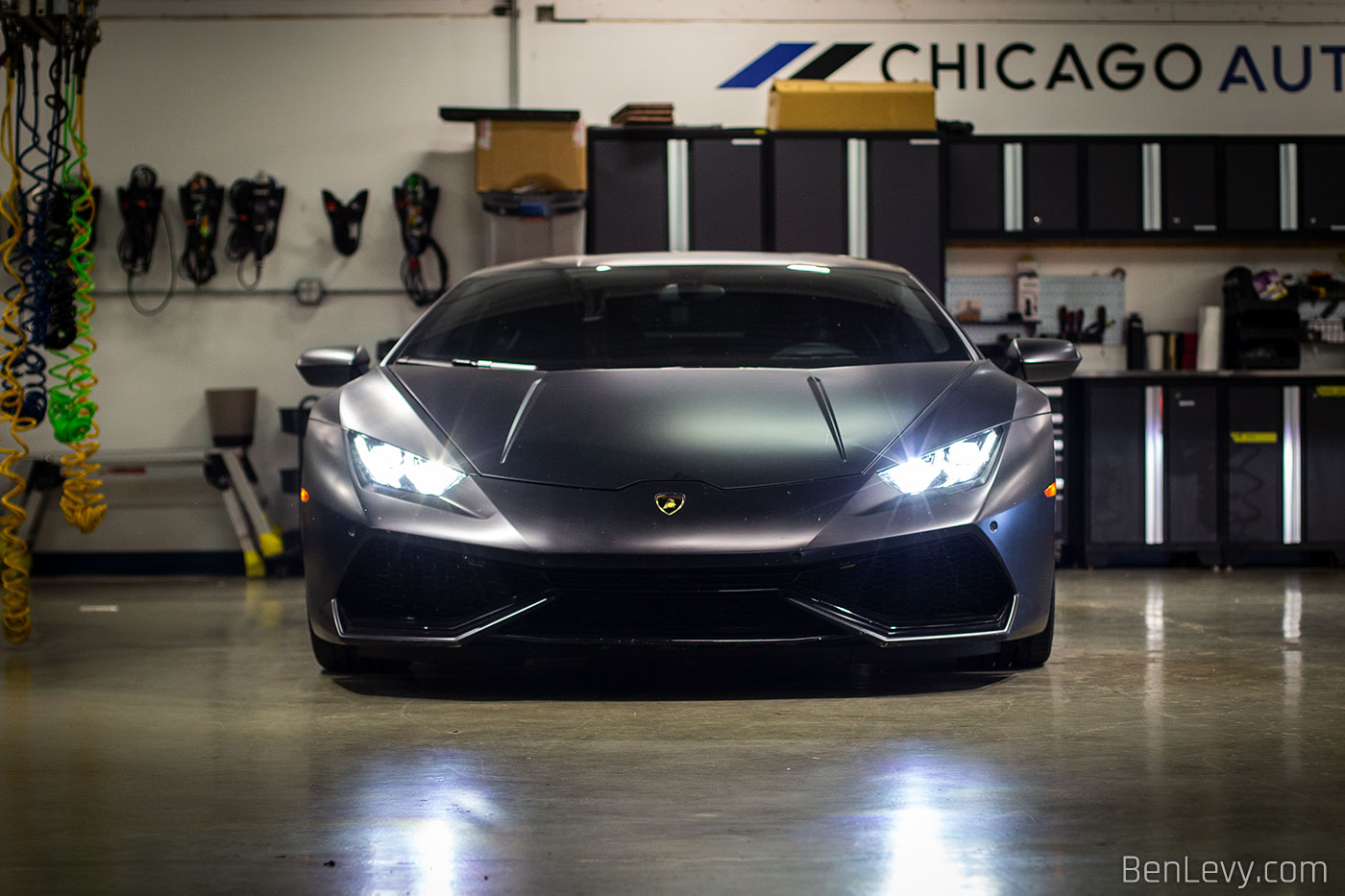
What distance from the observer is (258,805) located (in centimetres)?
216

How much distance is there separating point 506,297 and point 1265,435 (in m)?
5.15

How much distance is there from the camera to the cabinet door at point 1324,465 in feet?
24.3

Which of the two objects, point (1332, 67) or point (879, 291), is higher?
point (1332, 67)

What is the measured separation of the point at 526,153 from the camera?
7285 millimetres

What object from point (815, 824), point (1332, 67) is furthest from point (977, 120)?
point (815, 824)

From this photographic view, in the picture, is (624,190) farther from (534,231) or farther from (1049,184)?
(1049,184)

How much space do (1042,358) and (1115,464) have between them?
13.2 feet

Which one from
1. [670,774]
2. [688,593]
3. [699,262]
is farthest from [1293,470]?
[670,774]

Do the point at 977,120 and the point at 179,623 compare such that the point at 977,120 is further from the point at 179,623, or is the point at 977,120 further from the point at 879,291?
the point at 179,623

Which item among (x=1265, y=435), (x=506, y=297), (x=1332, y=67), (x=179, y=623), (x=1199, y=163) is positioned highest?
(x=1332, y=67)

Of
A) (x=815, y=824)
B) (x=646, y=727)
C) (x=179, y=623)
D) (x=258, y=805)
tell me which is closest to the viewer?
(x=815, y=824)

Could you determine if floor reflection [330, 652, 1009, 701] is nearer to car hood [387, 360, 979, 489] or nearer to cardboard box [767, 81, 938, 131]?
car hood [387, 360, 979, 489]

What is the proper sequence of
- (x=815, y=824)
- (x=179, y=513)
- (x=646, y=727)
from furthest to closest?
(x=179, y=513) < (x=646, y=727) < (x=815, y=824)

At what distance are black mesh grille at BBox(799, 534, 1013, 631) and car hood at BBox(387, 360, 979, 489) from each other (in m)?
0.21
